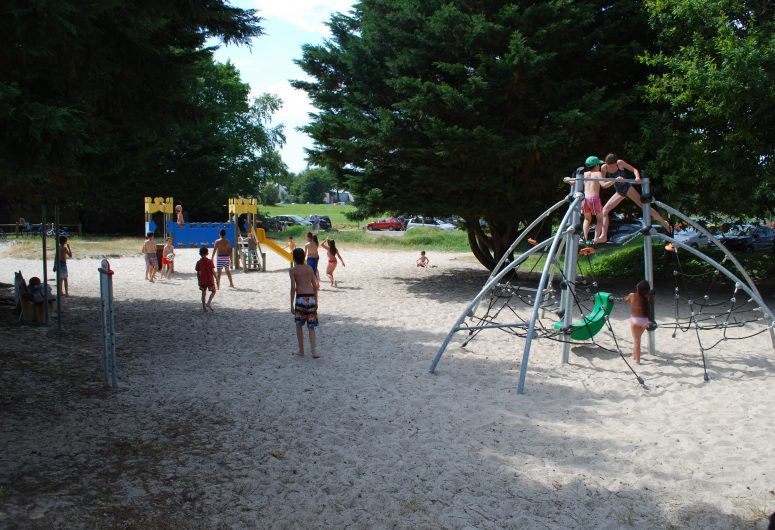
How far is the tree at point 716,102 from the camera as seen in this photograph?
13.0 meters

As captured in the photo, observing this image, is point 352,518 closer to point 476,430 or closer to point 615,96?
point 476,430

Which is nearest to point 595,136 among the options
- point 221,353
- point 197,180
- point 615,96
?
point 615,96

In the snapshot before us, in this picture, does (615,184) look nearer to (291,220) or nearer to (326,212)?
(291,220)

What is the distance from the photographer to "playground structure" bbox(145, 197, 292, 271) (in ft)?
75.0

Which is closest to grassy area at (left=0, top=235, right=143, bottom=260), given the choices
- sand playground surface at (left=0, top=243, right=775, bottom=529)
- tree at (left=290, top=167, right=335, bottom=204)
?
sand playground surface at (left=0, top=243, right=775, bottom=529)

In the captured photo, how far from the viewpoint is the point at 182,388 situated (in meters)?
8.32

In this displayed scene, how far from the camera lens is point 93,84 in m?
8.39

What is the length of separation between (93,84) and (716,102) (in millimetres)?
11953

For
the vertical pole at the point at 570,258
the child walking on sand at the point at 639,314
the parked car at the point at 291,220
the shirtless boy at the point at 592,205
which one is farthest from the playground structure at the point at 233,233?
the parked car at the point at 291,220

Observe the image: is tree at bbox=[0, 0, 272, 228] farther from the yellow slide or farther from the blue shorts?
the yellow slide

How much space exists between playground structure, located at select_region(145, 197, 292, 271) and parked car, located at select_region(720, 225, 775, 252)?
67.8 ft

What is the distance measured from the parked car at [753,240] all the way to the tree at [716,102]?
16.0 m

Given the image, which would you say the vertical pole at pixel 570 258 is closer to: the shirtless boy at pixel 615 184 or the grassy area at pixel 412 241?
the shirtless boy at pixel 615 184

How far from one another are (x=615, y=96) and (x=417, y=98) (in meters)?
5.00
